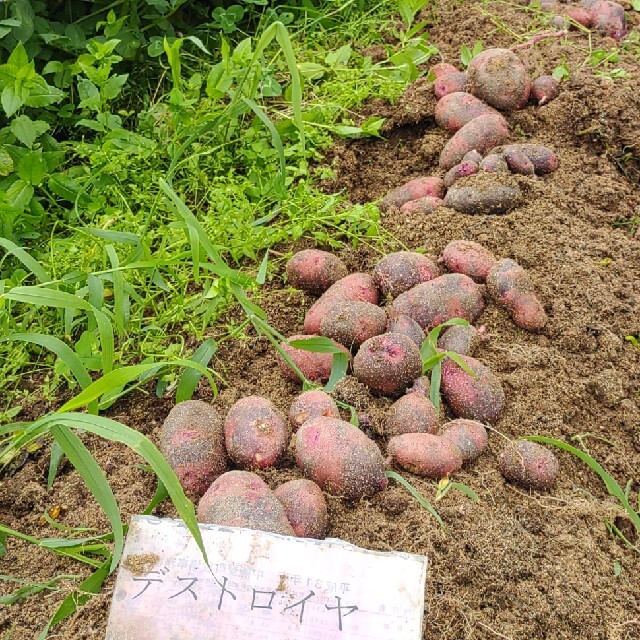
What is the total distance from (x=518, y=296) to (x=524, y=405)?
1.28 feet

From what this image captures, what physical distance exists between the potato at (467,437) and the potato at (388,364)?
0.16 meters

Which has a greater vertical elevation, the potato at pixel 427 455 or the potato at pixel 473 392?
the potato at pixel 427 455

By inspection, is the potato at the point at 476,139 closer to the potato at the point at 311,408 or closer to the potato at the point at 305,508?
the potato at the point at 311,408

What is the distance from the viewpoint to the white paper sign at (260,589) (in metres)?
1.30

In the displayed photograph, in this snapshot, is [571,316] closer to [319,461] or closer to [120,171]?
[319,461]

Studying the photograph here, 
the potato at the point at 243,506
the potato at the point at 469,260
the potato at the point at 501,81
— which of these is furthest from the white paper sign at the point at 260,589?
the potato at the point at 501,81

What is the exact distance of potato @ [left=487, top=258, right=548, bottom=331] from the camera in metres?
2.31

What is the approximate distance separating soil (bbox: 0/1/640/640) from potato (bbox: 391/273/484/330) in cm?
9

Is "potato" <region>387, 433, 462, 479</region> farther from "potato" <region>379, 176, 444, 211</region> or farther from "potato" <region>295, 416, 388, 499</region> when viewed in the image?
"potato" <region>379, 176, 444, 211</region>

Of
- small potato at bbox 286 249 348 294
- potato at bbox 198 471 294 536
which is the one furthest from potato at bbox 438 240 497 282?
potato at bbox 198 471 294 536

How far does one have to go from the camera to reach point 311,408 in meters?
1.88

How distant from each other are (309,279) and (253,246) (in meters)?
0.32

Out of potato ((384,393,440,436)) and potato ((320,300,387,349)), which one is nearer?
potato ((384,393,440,436))

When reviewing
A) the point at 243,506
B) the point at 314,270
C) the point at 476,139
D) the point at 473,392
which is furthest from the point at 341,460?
the point at 476,139
